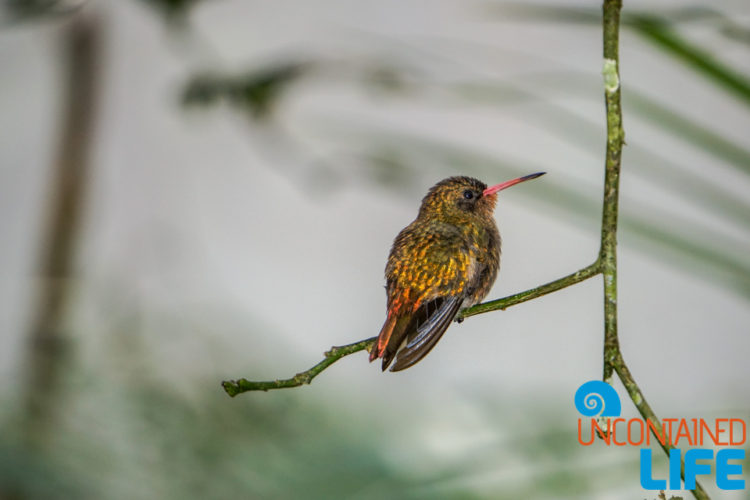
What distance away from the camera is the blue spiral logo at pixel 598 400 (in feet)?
1.27

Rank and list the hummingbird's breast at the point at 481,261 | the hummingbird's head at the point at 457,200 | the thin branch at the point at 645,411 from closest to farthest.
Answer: the thin branch at the point at 645,411 → the hummingbird's breast at the point at 481,261 → the hummingbird's head at the point at 457,200

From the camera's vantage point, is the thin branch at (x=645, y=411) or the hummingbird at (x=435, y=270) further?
the hummingbird at (x=435, y=270)

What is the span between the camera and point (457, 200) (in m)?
0.82

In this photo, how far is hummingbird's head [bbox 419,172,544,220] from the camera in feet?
2.64

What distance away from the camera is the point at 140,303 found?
81.3 inches

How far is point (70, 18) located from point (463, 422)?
4.80 ft

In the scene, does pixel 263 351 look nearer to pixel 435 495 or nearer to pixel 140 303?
pixel 140 303

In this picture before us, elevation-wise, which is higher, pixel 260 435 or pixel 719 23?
pixel 260 435

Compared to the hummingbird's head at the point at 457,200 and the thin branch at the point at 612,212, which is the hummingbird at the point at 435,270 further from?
the thin branch at the point at 612,212

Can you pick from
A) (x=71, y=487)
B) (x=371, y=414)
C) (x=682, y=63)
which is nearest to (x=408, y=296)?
(x=682, y=63)

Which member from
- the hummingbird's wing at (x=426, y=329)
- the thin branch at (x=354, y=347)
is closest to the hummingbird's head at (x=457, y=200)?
the hummingbird's wing at (x=426, y=329)

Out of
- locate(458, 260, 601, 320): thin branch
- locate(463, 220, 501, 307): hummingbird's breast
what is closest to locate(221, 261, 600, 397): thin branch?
locate(458, 260, 601, 320): thin branch

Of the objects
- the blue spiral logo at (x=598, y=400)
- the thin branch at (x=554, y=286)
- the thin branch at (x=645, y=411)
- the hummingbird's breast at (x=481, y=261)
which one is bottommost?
the thin branch at (x=645, y=411)

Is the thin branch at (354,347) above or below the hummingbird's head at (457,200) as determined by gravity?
below
